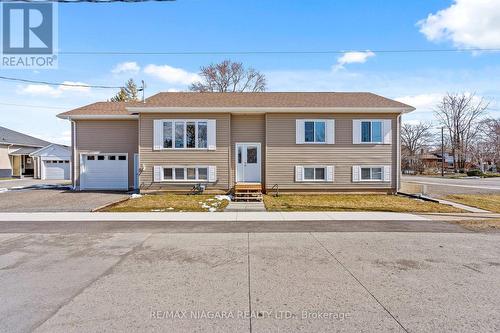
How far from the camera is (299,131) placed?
1535cm

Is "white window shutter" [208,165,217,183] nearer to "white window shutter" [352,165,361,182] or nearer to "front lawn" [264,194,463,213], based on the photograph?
"front lawn" [264,194,463,213]

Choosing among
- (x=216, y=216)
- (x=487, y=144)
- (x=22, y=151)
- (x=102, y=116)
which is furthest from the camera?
(x=487, y=144)

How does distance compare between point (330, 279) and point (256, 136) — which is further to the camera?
point (256, 136)

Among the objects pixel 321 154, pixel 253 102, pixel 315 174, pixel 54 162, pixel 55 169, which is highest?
pixel 253 102

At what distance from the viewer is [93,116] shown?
16703 mm

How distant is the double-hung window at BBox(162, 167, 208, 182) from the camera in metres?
15.2

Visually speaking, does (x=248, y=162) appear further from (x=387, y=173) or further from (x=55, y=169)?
(x=55, y=169)

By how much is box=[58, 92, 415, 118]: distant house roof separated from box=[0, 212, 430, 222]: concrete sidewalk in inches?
267

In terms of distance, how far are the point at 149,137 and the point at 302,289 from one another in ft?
43.2

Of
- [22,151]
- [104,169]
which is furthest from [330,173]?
[22,151]

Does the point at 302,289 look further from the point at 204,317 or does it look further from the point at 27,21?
the point at 27,21

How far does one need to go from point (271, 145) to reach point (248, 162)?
1550 millimetres

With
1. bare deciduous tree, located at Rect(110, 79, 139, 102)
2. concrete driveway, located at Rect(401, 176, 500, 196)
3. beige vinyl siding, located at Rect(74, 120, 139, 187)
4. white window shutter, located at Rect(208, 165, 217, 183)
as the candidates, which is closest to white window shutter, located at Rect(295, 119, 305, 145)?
white window shutter, located at Rect(208, 165, 217, 183)

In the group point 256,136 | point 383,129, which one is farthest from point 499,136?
point 256,136
